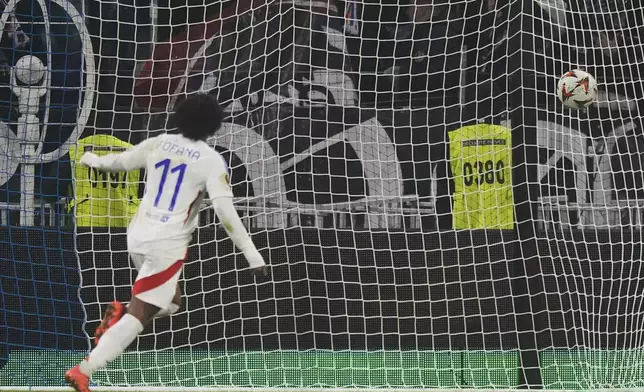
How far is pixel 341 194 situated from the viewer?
26.3 ft

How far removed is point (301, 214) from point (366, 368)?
132 cm

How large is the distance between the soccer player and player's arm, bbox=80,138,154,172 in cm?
Result: 6

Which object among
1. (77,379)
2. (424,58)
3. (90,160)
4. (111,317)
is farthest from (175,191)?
(424,58)

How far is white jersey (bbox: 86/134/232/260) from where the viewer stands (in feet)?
16.5

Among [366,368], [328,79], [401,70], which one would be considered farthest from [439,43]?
[366,368]

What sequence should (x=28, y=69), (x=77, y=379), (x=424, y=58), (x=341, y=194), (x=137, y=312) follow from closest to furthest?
(x=77, y=379), (x=137, y=312), (x=28, y=69), (x=341, y=194), (x=424, y=58)

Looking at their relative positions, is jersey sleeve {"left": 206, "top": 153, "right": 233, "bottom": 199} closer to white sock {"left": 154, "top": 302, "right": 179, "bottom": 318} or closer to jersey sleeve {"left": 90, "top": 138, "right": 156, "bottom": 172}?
jersey sleeve {"left": 90, "top": 138, "right": 156, "bottom": 172}

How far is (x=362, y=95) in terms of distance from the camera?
824 centimetres

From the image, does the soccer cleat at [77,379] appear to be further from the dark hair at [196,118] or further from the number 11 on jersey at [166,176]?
the dark hair at [196,118]

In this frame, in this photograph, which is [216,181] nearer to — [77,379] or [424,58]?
[77,379]

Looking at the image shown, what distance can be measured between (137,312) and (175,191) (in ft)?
1.98

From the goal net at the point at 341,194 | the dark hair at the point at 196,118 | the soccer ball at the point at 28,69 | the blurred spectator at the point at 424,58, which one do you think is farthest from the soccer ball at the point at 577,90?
the soccer ball at the point at 28,69

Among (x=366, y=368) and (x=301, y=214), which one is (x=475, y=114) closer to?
(x=301, y=214)

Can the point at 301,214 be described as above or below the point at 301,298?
above
